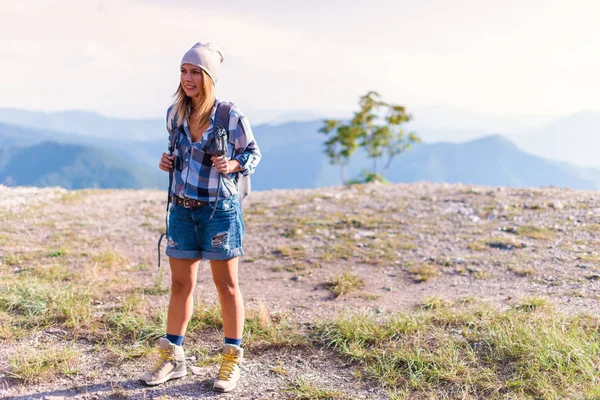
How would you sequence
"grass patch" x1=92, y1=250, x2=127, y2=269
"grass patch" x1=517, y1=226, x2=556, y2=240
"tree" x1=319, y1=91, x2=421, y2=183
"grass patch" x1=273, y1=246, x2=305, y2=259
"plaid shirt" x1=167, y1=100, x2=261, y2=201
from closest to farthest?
"plaid shirt" x1=167, y1=100, x2=261, y2=201, "grass patch" x1=92, y1=250, x2=127, y2=269, "grass patch" x1=273, y1=246, x2=305, y2=259, "grass patch" x1=517, y1=226, x2=556, y2=240, "tree" x1=319, y1=91, x2=421, y2=183

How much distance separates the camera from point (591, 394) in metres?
3.44

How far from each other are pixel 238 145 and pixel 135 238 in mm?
6544

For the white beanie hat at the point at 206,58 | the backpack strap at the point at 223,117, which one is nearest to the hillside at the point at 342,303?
the backpack strap at the point at 223,117

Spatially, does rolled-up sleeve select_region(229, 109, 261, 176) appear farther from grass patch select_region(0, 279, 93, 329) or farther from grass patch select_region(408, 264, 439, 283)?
grass patch select_region(408, 264, 439, 283)

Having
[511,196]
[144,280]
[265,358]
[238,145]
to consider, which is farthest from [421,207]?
[238,145]

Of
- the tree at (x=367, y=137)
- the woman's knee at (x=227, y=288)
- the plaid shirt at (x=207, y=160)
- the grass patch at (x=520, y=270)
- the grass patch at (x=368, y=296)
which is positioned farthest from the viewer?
the tree at (x=367, y=137)

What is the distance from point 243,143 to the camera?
140 inches

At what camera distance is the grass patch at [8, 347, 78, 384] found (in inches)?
154

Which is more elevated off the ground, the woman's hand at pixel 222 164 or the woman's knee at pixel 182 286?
the woman's hand at pixel 222 164

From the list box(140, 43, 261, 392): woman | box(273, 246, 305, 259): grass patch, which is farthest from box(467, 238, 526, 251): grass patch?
box(140, 43, 261, 392): woman

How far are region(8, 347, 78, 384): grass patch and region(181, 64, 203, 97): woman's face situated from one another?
254 cm

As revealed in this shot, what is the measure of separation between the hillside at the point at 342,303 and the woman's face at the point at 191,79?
2310mm

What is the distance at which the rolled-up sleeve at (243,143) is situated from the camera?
3545 mm

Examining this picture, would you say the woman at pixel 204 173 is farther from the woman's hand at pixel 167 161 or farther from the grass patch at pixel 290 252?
the grass patch at pixel 290 252
